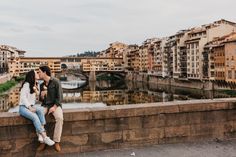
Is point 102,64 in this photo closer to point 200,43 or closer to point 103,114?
point 200,43

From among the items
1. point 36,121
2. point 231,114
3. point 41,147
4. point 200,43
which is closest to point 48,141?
point 41,147

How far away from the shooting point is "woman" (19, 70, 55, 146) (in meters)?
5.73

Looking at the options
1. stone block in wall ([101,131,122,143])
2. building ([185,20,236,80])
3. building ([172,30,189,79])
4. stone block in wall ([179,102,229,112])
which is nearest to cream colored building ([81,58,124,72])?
building ([172,30,189,79])

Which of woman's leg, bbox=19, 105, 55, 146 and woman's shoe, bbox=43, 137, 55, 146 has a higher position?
woman's leg, bbox=19, 105, 55, 146

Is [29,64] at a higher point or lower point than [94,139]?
higher

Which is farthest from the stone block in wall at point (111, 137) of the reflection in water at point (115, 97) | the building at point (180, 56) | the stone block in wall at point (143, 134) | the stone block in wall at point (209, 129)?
the building at point (180, 56)

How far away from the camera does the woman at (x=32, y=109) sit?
5730 mm

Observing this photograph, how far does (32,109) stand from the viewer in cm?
575

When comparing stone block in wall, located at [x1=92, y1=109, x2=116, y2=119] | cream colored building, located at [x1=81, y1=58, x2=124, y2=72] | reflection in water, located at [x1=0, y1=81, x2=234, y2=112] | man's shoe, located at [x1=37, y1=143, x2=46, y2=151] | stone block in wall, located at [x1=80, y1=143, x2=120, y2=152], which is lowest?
reflection in water, located at [x1=0, y1=81, x2=234, y2=112]

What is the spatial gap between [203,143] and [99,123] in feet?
6.59

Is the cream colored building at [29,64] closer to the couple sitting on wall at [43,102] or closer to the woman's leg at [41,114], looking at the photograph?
the couple sitting on wall at [43,102]

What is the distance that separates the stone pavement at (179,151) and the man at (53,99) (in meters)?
0.46

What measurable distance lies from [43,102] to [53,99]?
24 cm

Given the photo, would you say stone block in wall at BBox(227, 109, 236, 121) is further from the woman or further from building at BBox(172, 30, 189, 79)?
building at BBox(172, 30, 189, 79)
